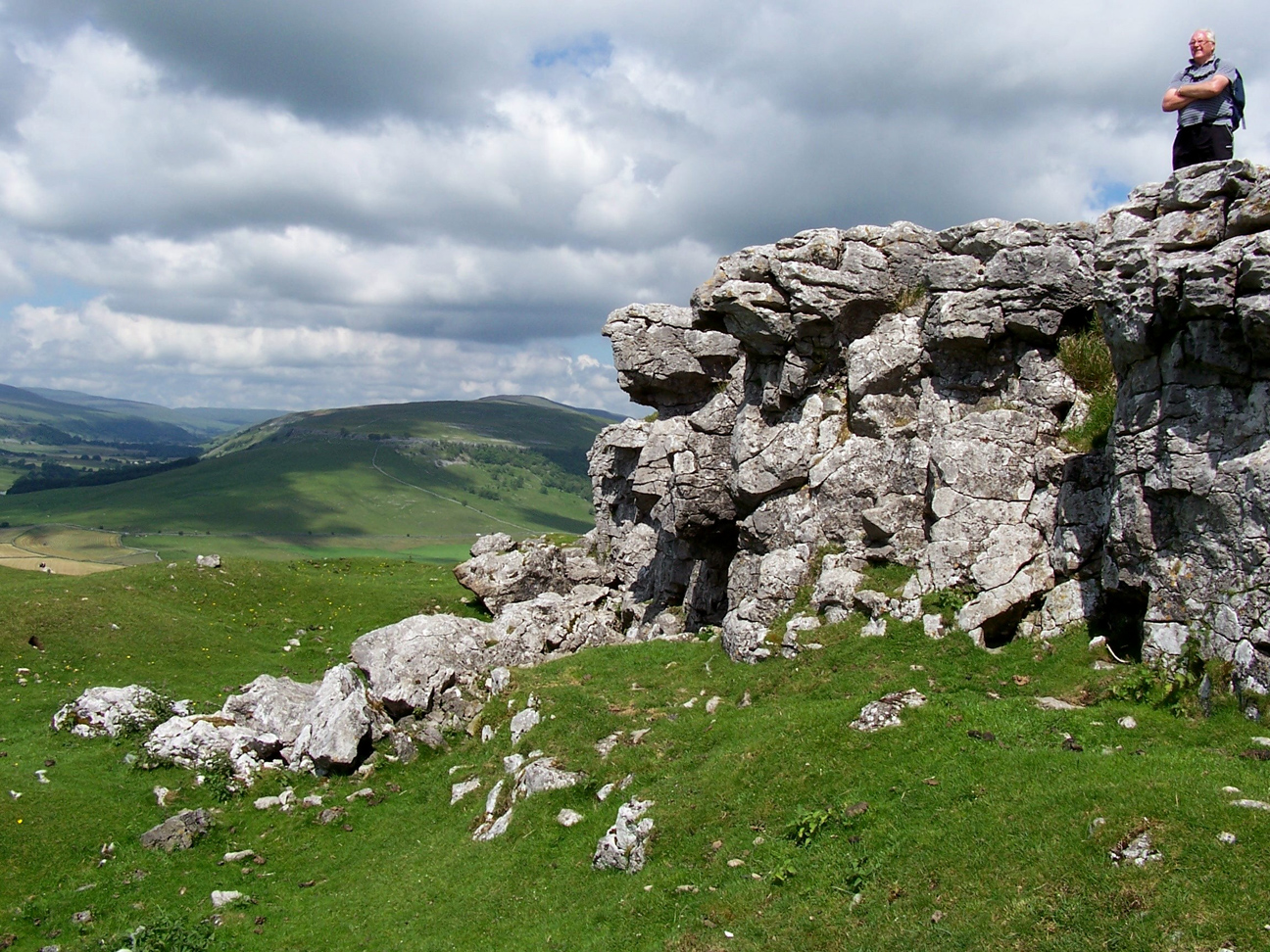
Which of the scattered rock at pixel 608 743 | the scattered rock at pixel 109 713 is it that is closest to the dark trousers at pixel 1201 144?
the scattered rock at pixel 608 743

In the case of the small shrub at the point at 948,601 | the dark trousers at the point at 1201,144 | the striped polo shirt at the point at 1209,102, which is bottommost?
the small shrub at the point at 948,601

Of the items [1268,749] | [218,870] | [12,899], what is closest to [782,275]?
[1268,749]

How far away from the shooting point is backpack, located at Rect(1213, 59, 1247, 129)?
906 inches

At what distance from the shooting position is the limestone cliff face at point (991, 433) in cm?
2092

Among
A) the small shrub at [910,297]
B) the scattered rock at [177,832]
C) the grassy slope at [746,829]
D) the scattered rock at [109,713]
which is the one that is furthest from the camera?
the small shrub at [910,297]

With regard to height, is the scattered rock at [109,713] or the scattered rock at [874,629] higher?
the scattered rock at [874,629]

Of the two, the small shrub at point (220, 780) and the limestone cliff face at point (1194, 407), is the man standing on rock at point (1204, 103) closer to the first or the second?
the limestone cliff face at point (1194, 407)

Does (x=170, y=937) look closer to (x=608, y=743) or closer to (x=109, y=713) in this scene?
(x=608, y=743)

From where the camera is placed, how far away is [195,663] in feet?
144

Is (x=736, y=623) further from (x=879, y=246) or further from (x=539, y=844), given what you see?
(x=879, y=246)

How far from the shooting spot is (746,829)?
1967 centimetres

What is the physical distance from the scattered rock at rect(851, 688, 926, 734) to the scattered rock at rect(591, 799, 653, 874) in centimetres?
628

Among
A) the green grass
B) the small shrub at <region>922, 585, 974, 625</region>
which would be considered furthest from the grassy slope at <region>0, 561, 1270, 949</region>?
the green grass

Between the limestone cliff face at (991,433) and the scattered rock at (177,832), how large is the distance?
20374 mm
